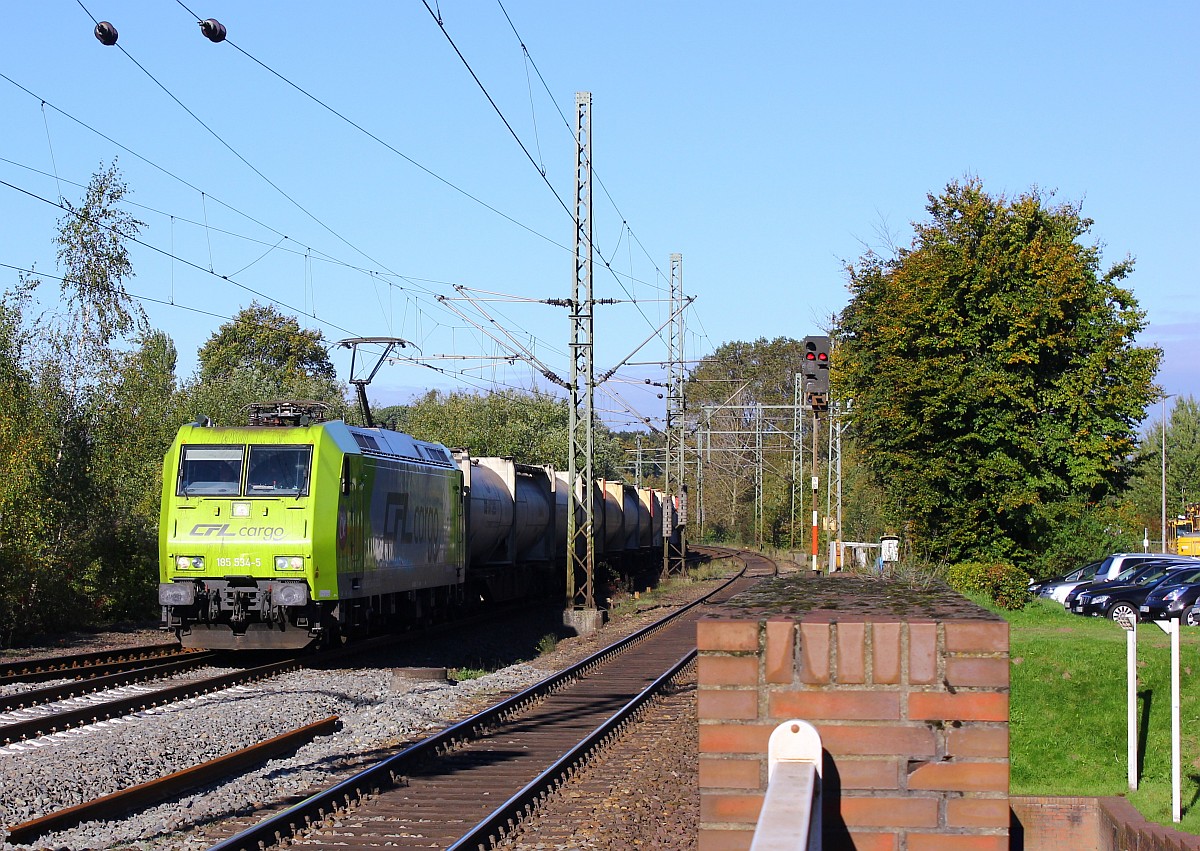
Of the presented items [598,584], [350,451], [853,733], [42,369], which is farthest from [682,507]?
[853,733]

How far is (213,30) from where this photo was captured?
1389 cm

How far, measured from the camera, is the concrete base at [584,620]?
88.8 ft

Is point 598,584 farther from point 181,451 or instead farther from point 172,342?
point 181,451

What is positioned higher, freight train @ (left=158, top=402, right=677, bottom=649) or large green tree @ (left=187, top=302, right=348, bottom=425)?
large green tree @ (left=187, top=302, right=348, bottom=425)

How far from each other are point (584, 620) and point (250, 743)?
15034mm

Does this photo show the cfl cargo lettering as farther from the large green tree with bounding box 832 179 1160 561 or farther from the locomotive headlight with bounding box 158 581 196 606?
the large green tree with bounding box 832 179 1160 561

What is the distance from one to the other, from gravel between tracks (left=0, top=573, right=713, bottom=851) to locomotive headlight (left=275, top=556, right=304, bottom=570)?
4.77ft

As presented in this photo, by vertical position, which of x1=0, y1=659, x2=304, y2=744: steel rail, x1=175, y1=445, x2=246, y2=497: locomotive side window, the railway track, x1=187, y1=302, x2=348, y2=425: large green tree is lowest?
the railway track

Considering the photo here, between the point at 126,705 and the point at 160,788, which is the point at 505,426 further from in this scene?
the point at 160,788

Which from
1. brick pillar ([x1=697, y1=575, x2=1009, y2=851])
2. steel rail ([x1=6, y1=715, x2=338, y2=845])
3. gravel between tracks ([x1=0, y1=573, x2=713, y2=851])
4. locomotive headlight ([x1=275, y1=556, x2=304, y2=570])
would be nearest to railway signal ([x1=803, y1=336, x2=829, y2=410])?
gravel between tracks ([x1=0, y1=573, x2=713, y2=851])

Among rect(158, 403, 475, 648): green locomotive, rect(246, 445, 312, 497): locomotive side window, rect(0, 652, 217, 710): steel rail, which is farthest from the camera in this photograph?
rect(246, 445, 312, 497): locomotive side window

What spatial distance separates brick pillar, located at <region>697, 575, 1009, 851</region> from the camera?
3100mm

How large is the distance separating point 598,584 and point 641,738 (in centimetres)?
2668

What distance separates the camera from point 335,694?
15.8 metres
